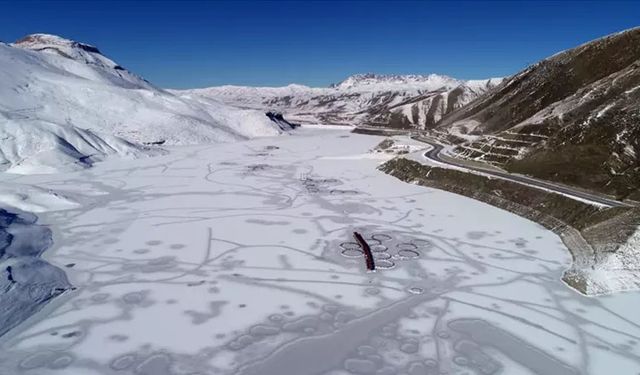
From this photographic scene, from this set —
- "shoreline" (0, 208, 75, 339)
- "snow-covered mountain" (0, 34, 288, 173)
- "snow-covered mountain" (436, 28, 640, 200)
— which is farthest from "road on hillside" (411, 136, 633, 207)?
"snow-covered mountain" (0, 34, 288, 173)

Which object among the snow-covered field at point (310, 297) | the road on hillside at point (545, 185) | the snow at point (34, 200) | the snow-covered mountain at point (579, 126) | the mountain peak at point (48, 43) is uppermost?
the mountain peak at point (48, 43)

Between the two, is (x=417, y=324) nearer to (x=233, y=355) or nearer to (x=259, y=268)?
(x=233, y=355)

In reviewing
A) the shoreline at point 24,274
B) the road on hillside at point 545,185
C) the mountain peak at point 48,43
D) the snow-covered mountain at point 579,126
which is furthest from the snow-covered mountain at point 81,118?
the snow-covered mountain at point 579,126

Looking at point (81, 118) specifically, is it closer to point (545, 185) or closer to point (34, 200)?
point (34, 200)

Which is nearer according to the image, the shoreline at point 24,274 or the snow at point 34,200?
the shoreline at point 24,274

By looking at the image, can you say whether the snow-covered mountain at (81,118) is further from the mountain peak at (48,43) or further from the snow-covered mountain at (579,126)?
the snow-covered mountain at (579,126)

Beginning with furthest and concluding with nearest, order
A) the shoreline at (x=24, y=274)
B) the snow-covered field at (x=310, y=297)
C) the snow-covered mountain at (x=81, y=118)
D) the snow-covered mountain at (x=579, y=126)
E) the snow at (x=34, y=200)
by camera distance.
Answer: the snow-covered mountain at (x=81, y=118)
the snow-covered mountain at (x=579, y=126)
the snow at (x=34, y=200)
the shoreline at (x=24, y=274)
the snow-covered field at (x=310, y=297)

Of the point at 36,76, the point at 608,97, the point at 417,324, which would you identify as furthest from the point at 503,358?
the point at 36,76

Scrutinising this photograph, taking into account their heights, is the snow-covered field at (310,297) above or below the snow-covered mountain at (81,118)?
below
